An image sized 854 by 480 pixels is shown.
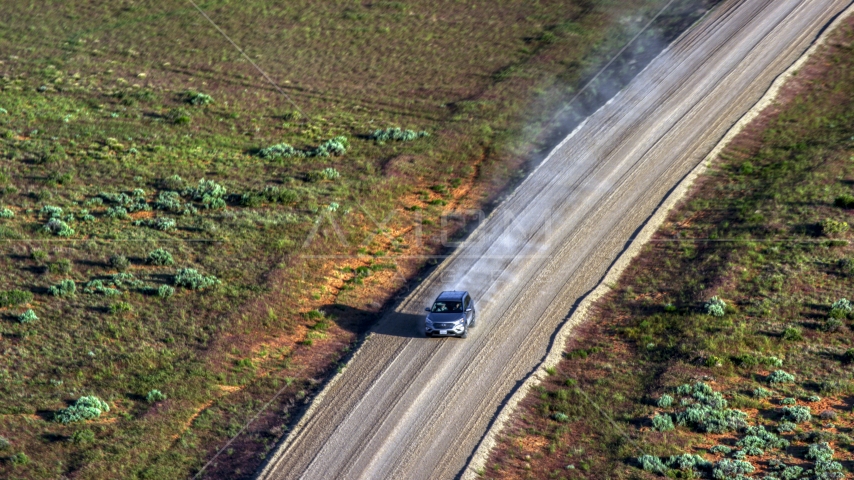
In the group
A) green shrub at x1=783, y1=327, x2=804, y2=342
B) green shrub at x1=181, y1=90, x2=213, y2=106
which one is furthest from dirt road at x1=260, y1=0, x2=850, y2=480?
green shrub at x1=181, y1=90, x2=213, y2=106

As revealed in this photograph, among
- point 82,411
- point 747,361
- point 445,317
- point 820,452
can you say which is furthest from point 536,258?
point 82,411

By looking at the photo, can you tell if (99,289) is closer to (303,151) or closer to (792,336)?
(303,151)

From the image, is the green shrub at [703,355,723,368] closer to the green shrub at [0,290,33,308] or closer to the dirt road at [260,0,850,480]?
the dirt road at [260,0,850,480]

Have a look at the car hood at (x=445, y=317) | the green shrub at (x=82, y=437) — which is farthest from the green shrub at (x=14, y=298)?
the car hood at (x=445, y=317)

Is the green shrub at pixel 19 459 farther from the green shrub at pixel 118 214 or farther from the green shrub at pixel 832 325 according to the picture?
the green shrub at pixel 832 325

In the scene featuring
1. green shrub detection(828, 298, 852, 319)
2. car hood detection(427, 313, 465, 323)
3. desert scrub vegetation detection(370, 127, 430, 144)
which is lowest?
car hood detection(427, 313, 465, 323)

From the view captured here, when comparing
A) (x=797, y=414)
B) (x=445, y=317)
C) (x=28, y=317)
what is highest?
(x=445, y=317)
